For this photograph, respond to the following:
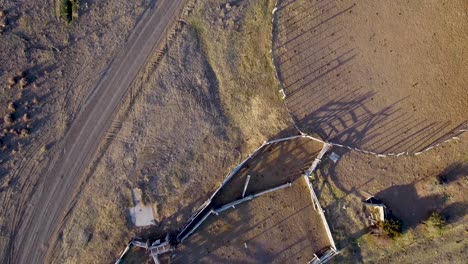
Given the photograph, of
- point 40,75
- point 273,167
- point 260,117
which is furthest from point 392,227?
point 40,75

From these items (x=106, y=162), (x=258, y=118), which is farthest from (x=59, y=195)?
(x=258, y=118)

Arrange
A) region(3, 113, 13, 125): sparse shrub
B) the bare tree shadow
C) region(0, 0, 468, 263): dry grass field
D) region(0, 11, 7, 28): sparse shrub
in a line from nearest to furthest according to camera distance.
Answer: region(3, 113, 13, 125): sparse shrub, region(0, 11, 7, 28): sparse shrub, region(0, 0, 468, 263): dry grass field, the bare tree shadow

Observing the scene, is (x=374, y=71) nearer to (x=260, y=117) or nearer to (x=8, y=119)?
(x=260, y=117)

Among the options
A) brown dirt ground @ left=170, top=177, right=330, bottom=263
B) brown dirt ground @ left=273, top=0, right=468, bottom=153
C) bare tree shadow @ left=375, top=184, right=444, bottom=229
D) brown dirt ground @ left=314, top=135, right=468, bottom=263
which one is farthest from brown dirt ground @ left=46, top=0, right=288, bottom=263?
bare tree shadow @ left=375, top=184, right=444, bottom=229

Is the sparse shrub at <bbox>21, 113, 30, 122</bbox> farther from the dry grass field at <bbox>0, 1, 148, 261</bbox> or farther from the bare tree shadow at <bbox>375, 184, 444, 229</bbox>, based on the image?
the bare tree shadow at <bbox>375, 184, 444, 229</bbox>

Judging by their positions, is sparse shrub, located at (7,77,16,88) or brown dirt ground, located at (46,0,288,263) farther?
brown dirt ground, located at (46,0,288,263)

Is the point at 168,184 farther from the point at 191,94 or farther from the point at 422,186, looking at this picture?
the point at 422,186
